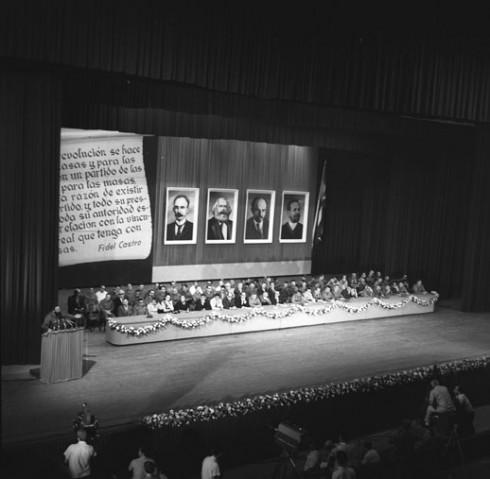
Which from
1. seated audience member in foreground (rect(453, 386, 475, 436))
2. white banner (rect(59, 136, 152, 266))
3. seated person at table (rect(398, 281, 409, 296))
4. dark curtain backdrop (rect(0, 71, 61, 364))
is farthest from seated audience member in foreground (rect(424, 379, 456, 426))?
white banner (rect(59, 136, 152, 266))

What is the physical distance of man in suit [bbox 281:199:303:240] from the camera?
869 inches

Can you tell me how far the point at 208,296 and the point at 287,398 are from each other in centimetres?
598

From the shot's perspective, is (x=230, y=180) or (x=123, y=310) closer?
(x=123, y=310)

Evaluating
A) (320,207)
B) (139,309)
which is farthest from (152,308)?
(320,207)

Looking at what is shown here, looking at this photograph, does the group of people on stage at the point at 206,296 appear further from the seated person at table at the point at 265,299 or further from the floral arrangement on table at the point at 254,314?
the floral arrangement on table at the point at 254,314

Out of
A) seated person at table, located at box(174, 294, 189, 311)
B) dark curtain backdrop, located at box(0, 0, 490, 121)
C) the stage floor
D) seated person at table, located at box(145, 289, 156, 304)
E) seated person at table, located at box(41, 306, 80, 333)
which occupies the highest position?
dark curtain backdrop, located at box(0, 0, 490, 121)

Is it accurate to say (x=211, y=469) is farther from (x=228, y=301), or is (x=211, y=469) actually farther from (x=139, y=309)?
(x=228, y=301)

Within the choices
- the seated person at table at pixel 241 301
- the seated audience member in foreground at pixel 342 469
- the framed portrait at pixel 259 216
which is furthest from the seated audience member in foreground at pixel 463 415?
the framed portrait at pixel 259 216

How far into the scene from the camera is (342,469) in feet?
25.7

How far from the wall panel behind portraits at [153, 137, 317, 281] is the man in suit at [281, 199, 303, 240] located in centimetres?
28

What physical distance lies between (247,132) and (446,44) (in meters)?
5.34

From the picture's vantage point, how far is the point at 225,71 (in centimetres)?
1281

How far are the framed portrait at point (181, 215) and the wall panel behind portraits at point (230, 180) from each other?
5.0 inches

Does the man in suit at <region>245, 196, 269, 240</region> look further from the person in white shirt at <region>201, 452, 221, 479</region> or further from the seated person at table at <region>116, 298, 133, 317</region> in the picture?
the person in white shirt at <region>201, 452, 221, 479</region>
